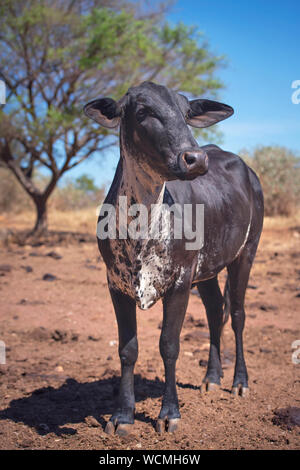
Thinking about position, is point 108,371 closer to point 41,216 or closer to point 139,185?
point 139,185

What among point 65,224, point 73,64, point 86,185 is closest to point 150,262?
point 73,64

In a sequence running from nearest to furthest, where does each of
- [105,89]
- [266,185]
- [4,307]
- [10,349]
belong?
[10,349]
[4,307]
[105,89]
[266,185]

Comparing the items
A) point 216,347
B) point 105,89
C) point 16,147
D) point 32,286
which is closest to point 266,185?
point 105,89

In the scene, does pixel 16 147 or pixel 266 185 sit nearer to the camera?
pixel 16 147

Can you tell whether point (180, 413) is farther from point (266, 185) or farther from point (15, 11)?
point (266, 185)

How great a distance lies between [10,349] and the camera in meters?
5.25

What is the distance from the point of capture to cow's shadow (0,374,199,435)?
354 centimetres

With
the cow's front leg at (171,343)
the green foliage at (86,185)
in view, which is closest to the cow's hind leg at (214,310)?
the cow's front leg at (171,343)

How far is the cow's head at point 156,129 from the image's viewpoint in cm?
267

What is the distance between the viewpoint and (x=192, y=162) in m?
2.62

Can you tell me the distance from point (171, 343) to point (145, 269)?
583 millimetres

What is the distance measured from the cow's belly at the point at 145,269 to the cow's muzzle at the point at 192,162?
68cm

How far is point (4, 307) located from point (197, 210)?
4.18m

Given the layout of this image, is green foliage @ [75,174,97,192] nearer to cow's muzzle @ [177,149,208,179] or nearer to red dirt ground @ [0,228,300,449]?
red dirt ground @ [0,228,300,449]
